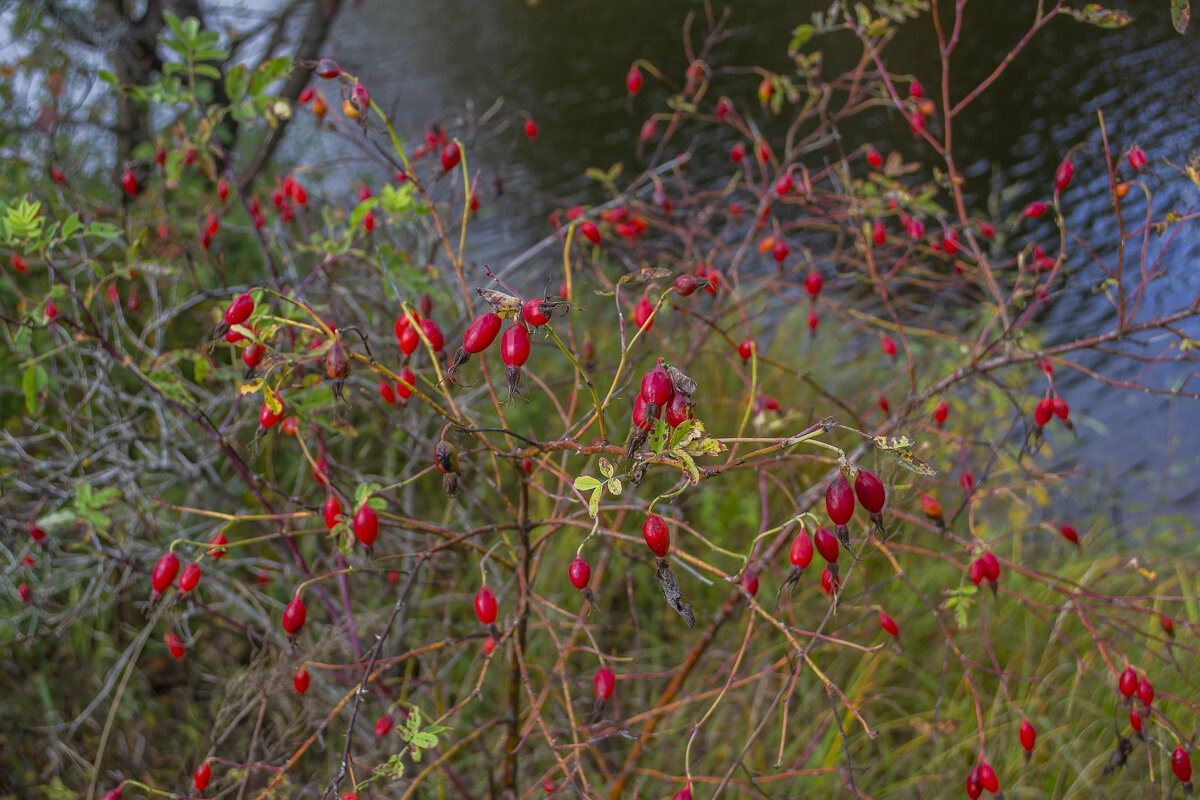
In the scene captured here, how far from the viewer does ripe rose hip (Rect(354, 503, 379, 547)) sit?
0.99m

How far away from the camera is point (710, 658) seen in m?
2.35

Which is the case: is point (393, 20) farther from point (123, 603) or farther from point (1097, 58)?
point (123, 603)

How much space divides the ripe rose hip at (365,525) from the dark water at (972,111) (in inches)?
42.1

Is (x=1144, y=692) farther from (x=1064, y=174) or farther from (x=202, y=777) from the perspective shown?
(x=202, y=777)

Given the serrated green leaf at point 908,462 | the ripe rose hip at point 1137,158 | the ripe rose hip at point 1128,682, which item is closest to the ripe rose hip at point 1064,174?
the ripe rose hip at point 1137,158

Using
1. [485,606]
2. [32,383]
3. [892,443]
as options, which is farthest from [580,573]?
[32,383]

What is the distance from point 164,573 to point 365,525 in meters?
0.37

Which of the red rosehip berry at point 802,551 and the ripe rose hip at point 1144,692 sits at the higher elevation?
the red rosehip berry at point 802,551

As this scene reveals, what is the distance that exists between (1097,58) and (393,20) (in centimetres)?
1203

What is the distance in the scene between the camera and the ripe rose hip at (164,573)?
111 centimetres

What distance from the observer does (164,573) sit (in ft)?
3.67

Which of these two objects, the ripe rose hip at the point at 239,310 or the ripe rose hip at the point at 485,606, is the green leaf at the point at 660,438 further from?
the ripe rose hip at the point at 239,310

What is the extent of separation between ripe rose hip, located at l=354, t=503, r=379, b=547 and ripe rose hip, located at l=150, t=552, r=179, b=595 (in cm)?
34

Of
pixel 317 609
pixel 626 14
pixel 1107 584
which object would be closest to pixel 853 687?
pixel 1107 584
